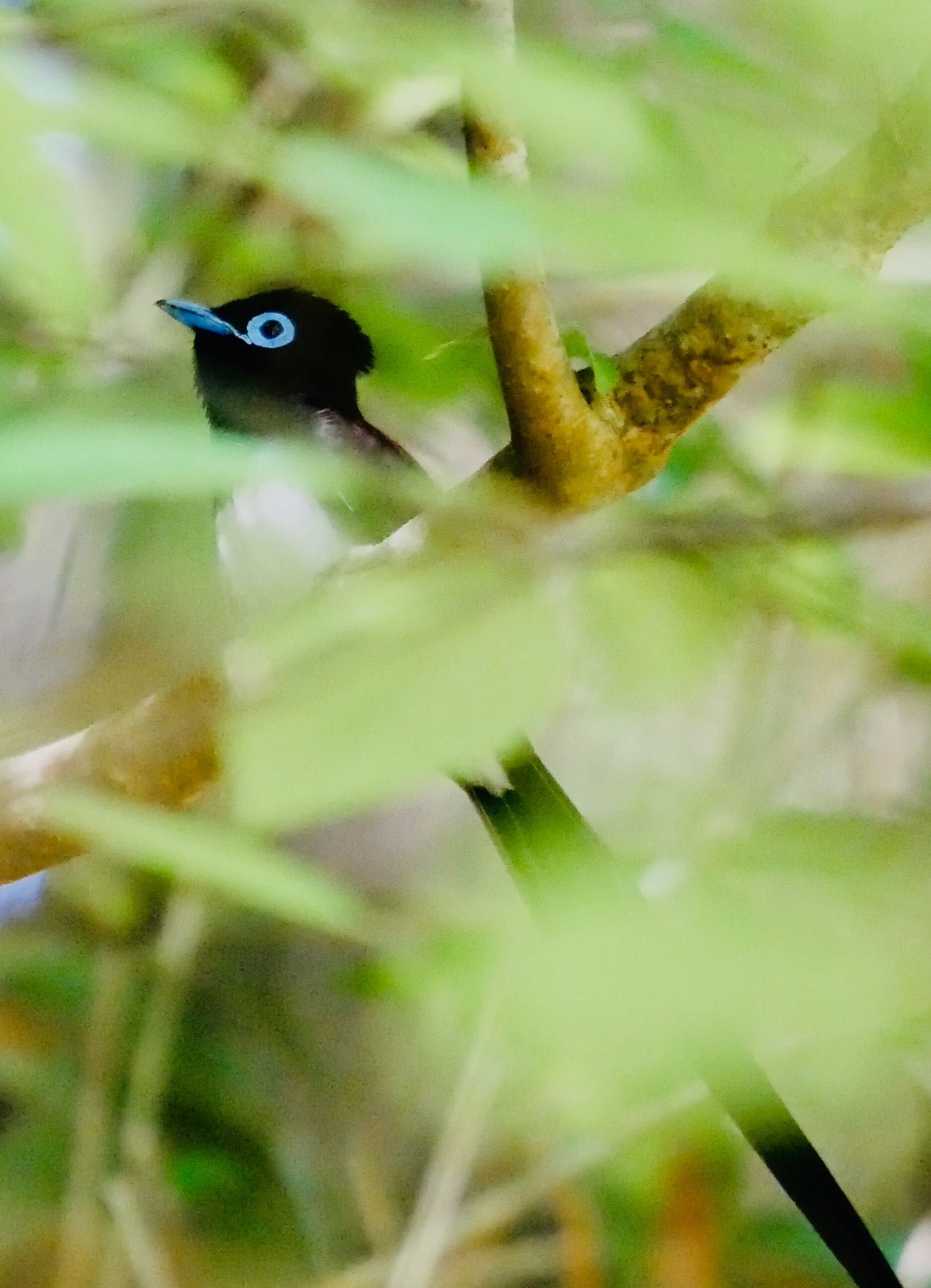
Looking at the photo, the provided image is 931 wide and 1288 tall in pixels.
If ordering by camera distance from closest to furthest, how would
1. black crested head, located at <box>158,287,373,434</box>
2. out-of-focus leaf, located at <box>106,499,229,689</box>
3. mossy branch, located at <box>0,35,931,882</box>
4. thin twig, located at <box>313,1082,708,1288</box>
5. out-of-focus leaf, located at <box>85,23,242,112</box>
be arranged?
mossy branch, located at <box>0,35,931,882</box> < out-of-focus leaf, located at <box>85,23,242,112</box> < thin twig, located at <box>313,1082,708,1288</box> < black crested head, located at <box>158,287,373,434</box> < out-of-focus leaf, located at <box>106,499,229,689</box>

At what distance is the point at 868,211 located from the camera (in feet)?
1.19

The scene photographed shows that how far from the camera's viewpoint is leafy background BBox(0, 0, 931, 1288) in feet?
0.68

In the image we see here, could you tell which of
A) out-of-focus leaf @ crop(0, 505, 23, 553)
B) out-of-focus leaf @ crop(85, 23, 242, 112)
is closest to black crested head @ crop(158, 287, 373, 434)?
out-of-focus leaf @ crop(0, 505, 23, 553)

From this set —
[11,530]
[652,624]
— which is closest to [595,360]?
[652,624]

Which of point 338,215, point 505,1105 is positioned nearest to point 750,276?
point 338,215

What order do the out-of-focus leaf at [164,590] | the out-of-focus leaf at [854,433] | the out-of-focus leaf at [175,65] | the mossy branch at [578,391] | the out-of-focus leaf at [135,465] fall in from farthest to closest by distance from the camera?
the out-of-focus leaf at [164,590] → the out-of-focus leaf at [175,65] → the out-of-focus leaf at [854,433] → the mossy branch at [578,391] → the out-of-focus leaf at [135,465]

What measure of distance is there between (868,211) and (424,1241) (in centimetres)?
104

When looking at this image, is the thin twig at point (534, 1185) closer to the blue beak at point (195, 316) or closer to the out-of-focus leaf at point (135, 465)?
the blue beak at point (195, 316)

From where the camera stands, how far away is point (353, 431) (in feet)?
4.12

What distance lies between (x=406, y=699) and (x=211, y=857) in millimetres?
73

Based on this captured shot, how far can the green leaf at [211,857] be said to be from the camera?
258 millimetres

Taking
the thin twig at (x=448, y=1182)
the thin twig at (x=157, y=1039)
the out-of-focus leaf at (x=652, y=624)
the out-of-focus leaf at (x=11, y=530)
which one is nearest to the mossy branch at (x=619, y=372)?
the out-of-focus leaf at (x=652, y=624)

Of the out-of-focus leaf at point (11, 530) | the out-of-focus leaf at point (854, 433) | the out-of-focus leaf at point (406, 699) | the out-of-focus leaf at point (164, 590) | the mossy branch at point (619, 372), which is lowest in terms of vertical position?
the out-of-focus leaf at point (406, 699)

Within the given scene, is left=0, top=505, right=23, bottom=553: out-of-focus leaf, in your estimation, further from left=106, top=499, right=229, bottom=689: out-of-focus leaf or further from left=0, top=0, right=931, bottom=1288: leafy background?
left=106, top=499, right=229, bottom=689: out-of-focus leaf
